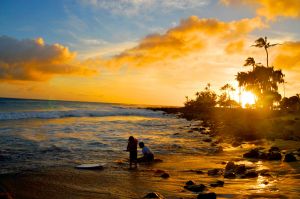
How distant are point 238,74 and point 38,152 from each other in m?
62.2

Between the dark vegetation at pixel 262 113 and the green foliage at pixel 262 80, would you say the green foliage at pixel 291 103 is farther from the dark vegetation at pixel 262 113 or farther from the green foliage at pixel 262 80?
the green foliage at pixel 262 80

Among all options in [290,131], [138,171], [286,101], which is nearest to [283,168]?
[138,171]

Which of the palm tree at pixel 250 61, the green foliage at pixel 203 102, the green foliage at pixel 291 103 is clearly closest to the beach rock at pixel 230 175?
the palm tree at pixel 250 61

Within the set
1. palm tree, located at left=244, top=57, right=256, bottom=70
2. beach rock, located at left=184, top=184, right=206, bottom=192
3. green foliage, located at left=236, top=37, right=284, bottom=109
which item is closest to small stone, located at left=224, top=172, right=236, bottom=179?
beach rock, located at left=184, top=184, right=206, bottom=192

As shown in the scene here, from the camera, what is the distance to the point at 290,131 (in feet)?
95.4

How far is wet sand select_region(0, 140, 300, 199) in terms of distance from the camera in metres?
10.5

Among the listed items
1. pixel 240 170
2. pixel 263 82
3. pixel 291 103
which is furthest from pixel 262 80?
pixel 240 170

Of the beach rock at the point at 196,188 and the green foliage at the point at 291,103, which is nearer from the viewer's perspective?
the beach rock at the point at 196,188

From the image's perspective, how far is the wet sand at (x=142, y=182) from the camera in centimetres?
1055

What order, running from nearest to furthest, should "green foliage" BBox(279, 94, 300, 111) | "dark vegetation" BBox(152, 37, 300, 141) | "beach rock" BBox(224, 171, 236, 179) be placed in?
"beach rock" BBox(224, 171, 236, 179) < "dark vegetation" BBox(152, 37, 300, 141) < "green foliage" BBox(279, 94, 300, 111)

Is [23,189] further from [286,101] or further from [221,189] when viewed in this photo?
[286,101]

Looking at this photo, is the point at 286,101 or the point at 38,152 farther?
the point at 286,101

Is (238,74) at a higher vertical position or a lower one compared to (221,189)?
higher

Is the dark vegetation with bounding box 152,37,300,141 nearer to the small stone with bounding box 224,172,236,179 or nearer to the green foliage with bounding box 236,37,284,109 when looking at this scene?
the green foliage with bounding box 236,37,284,109
